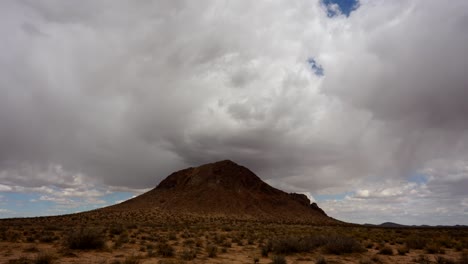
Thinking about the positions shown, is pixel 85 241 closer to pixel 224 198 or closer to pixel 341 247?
pixel 341 247

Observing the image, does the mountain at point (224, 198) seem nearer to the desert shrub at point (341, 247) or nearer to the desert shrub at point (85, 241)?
the desert shrub at point (341, 247)

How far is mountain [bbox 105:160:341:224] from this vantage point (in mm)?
104812

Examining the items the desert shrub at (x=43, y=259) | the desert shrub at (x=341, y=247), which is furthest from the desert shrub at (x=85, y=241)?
the desert shrub at (x=341, y=247)

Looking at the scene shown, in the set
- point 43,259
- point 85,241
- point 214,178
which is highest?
point 214,178

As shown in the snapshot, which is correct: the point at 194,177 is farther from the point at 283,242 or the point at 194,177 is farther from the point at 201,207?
the point at 283,242

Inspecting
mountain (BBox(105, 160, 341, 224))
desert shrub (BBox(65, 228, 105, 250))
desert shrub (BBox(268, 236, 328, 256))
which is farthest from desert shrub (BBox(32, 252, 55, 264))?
mountain (BBox(105, 160, 341, 224))

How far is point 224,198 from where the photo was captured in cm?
11538

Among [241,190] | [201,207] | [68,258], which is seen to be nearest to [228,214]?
[201,207]

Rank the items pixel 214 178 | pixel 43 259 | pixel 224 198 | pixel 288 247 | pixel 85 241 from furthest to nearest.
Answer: pixel 214 178 < pixel 224 198 < pixel 288 247 < pixel 85 241 < pixel 43 259

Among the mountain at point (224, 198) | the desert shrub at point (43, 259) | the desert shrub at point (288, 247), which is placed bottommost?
the desert shrub at point (43, 259)

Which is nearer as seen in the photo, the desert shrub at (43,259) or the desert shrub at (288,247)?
the desert shrub at (43,259)

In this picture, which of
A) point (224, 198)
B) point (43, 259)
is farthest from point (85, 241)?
point (224, 198)

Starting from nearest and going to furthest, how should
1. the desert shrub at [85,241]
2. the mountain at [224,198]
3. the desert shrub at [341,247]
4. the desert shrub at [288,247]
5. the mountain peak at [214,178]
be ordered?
the desert shrub at [85,241], the desert shrub at [288,247], the desert shrub at [341,247], the mountain at [224,198], the mountain peak at [214,178]

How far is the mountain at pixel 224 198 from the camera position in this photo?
105 metres
